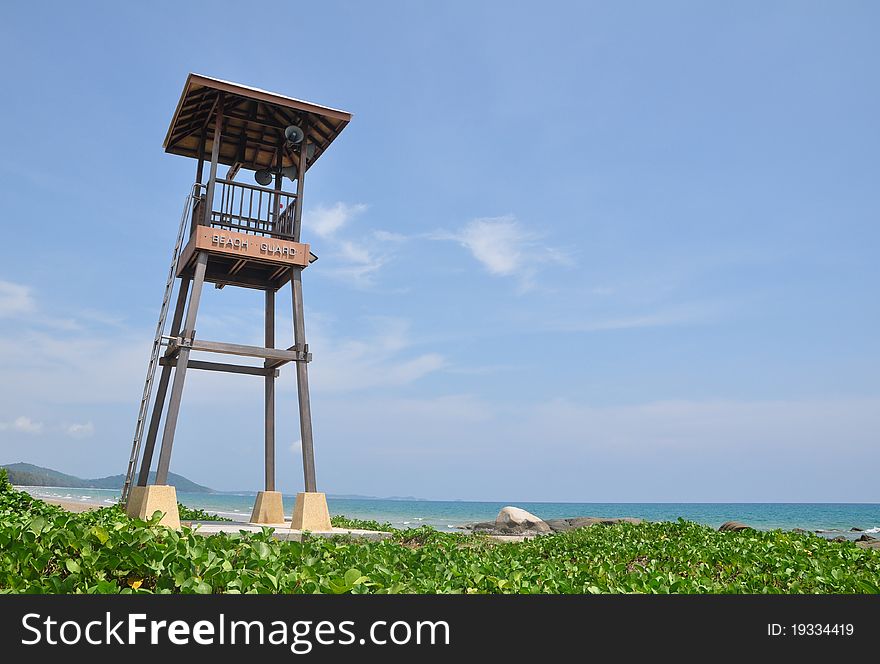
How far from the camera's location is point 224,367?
14.9 m

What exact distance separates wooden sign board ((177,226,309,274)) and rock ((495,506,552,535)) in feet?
46.1

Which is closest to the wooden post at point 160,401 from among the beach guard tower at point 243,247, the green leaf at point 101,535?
the beach guard tower at point 243,247

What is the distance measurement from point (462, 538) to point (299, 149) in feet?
30.3

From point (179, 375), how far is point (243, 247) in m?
2.87

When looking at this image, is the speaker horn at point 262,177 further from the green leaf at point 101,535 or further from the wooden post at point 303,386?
the green leaf at point 101,535

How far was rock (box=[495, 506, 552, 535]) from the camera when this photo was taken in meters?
24.4

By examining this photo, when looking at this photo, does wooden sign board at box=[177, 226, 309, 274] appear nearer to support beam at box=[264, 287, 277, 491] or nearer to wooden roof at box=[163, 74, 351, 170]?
support beam at box=[264, 287, 277, 491]

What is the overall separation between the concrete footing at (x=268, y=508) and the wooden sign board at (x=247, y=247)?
5.17 metres

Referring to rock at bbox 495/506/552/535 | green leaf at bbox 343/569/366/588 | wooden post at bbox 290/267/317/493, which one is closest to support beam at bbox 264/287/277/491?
wooden post at bbox 290/267/317/493

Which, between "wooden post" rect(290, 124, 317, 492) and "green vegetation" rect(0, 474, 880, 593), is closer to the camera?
"green vegetation" rect(0, 474, 880, 593)

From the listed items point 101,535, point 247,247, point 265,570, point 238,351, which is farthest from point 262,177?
point 265,570

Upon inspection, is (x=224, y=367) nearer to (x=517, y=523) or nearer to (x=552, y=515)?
(x=517, y=523)
